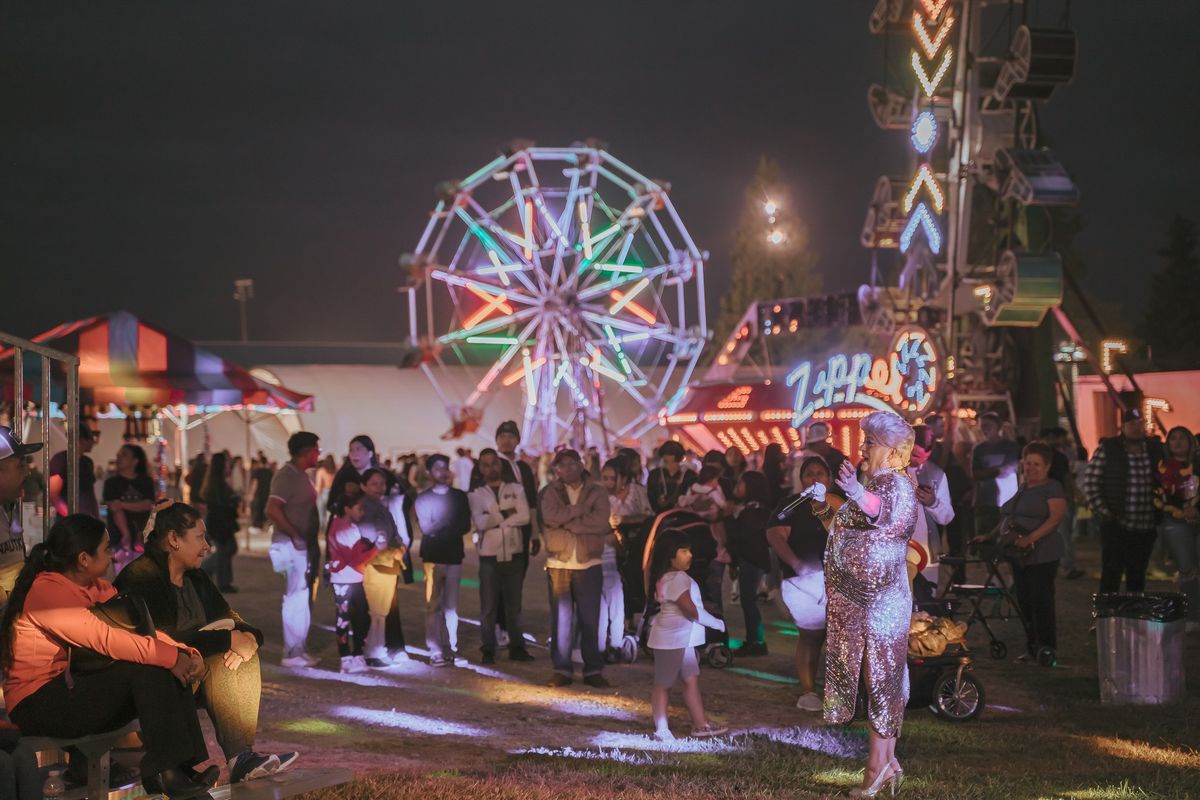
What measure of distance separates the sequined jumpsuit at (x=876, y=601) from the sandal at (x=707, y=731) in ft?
4.63

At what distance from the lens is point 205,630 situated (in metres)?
5.93

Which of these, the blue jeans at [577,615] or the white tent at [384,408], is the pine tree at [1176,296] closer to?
the white tent at [384,408]

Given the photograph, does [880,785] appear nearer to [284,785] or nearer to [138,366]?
[284,785]

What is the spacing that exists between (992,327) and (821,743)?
15206mm

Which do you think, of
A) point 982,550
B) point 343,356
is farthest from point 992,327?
point 343,356

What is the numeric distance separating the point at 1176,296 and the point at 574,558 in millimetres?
76495

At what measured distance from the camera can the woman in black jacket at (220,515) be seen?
15.5m

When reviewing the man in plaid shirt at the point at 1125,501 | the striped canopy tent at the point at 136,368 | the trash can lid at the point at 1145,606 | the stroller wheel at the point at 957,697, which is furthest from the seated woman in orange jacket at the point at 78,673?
the striped canopy tent at the point at 136,368

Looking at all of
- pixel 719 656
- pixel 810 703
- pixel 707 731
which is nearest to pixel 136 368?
pixel 719 656

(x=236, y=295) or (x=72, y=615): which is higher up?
(x=236, y=295)

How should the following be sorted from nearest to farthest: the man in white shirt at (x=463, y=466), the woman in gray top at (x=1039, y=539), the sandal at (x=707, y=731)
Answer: the sandal at (x=707, y=731) → the woman in gray top at (x=1039, y=539) → the man in white shirt at (x=463, y=466)

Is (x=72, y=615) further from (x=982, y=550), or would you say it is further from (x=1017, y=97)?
(x=1017, y=97)

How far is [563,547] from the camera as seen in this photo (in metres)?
9.82

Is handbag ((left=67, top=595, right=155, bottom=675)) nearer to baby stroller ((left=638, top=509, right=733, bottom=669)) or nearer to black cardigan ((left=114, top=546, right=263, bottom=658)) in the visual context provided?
black cardigan ((left=114, top=546, right=263, bottom=658))
